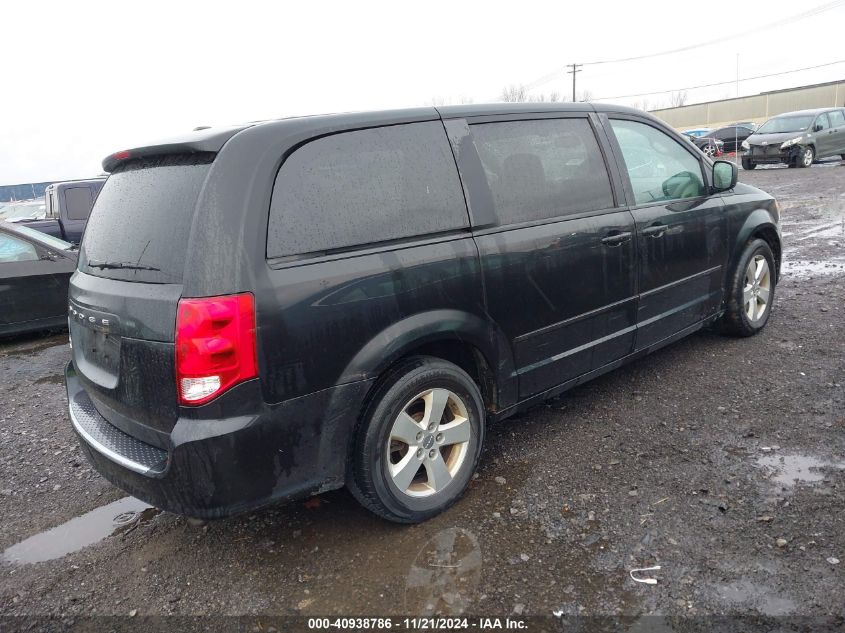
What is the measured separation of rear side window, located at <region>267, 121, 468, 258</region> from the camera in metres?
2.52

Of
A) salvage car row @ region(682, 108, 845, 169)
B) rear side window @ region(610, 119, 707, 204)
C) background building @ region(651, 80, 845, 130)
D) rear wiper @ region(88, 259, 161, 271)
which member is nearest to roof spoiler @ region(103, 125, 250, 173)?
rear wiper @ region(88, 259, 161, 271)

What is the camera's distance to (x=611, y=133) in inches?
153

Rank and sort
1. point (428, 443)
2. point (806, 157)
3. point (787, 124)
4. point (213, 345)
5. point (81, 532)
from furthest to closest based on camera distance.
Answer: point (787, 124) → point (806, 157) → point (81, 532) → point (428, 443) → point (213, 345)

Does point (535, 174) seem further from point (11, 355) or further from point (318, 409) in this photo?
point (11, 355)

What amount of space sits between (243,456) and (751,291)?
4.27 meters

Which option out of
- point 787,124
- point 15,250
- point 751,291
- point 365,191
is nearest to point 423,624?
point 365,191

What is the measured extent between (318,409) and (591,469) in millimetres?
1602

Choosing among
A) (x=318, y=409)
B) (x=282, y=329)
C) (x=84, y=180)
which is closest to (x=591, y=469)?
(x=318, y=409)

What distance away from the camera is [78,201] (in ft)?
34.6

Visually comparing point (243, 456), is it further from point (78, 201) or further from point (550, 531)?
point (78, 201)

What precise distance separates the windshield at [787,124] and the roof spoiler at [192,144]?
21540 millimetres

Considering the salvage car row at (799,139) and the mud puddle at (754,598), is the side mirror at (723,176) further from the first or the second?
the salvage car row at (799,139)

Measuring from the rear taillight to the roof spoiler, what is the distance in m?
0.66

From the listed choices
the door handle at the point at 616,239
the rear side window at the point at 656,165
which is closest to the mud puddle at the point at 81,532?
the door handle at the point at 616,239
